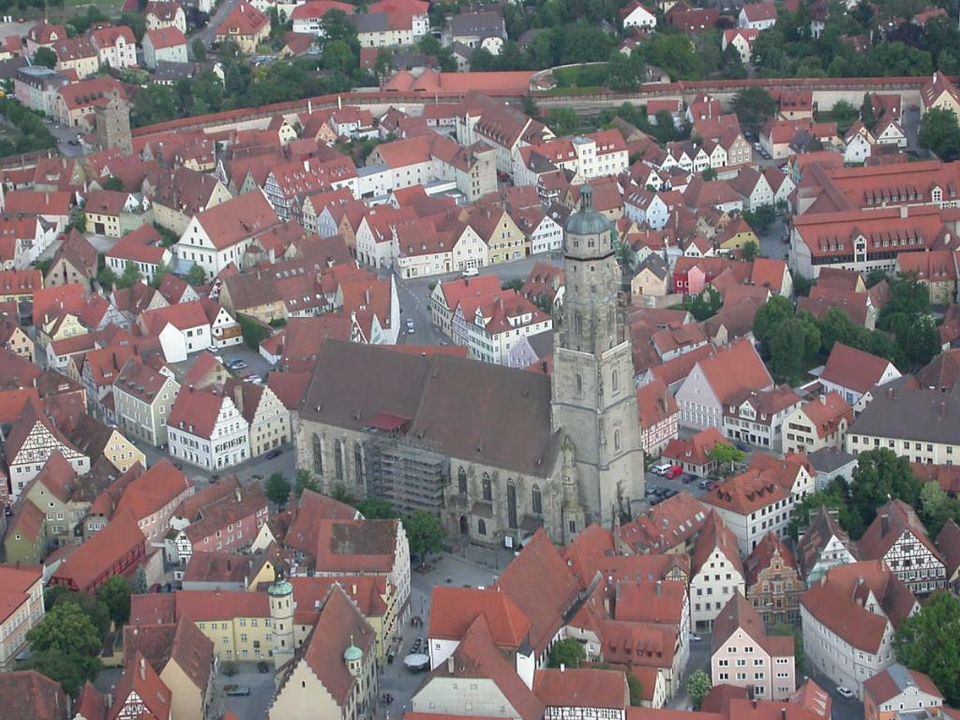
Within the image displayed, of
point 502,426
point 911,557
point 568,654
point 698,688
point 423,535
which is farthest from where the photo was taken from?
point 502,426

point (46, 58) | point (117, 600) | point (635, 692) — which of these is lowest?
point (46, 58)

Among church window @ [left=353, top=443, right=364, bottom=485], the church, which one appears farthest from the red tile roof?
church window @ [left=353, top=443, right=364, bottom=485]

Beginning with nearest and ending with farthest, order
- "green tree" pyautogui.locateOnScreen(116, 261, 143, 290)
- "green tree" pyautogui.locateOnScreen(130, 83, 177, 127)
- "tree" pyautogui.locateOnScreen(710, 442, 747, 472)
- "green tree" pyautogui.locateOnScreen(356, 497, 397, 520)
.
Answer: "green tree" pyautogui.locateOnScreen(356, 497, 397, 520) → "tree" pyautogui.locateOnScreen(710, 442, 747, 472) → "green tree" pyautogui.locateOnScreen(116, 261, 143, 290) → "green tree" pyautogui.locateOnScreen(130, 83, 177, 127)

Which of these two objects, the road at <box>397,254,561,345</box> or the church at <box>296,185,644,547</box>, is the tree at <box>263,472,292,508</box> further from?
the road at <box>397,254,561,345</box>

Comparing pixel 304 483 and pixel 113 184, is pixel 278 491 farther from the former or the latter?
pixel 113 184

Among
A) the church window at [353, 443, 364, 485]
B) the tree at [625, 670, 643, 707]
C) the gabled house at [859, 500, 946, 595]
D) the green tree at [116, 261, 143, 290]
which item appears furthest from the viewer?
the green tree at [116, 261, 143, 290]

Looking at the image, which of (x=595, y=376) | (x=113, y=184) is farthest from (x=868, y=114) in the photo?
(x=595, y=376)
